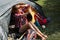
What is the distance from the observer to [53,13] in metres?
7.14

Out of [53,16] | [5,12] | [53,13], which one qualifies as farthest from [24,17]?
[53,13]

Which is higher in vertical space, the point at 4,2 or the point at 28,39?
the point at 4,2

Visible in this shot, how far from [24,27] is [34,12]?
0.77 metres

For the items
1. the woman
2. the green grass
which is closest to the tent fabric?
the woman

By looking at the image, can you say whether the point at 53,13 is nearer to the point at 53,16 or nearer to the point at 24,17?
the point at 53,16

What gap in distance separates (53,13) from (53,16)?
284 millimetres

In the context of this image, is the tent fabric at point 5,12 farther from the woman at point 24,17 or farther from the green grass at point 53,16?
the green grass at point 53,16

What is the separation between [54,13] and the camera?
714 centimetres

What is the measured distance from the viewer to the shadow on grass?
236 inches

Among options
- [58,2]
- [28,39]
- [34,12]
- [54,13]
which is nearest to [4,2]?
[34,12]

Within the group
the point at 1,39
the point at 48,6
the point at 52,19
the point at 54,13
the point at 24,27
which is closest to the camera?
the point at 1,39

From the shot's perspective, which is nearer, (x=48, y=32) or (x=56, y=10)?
(x=48, y=32)

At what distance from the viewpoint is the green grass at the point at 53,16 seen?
5.73 meters

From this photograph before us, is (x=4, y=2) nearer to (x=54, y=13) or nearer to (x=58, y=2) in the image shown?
(x=54, y=13)
